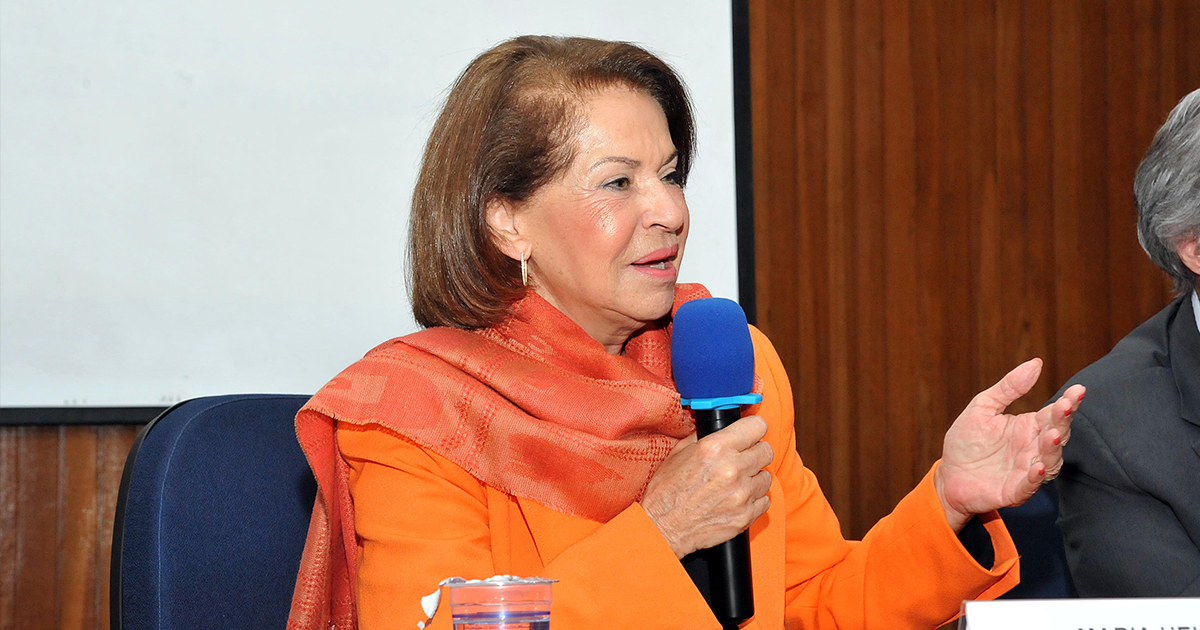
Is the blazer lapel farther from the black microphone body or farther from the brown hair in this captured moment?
the brown hair

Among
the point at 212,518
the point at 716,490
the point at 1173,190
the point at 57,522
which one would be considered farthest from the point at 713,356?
the point at 57,522

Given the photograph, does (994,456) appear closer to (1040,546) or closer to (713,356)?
(713,356)

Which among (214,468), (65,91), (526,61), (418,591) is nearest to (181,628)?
(214,468)

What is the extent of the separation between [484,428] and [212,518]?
0.38 metres

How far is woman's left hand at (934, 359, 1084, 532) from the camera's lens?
111 cm

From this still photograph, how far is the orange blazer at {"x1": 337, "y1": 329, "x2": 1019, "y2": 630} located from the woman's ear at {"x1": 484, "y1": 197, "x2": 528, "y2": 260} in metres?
0.33

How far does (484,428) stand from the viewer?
3.87ft

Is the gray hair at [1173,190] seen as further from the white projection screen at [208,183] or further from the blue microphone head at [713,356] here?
the white projection screen at [208,183]

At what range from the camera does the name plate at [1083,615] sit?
70 centimetres

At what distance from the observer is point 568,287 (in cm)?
Answer: 133

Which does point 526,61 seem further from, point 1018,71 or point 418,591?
point 1018,71

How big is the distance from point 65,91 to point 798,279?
190 cm

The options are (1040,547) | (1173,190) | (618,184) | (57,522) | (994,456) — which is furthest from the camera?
(57,522)

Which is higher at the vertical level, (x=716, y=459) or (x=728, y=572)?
(x=716, y=459)
